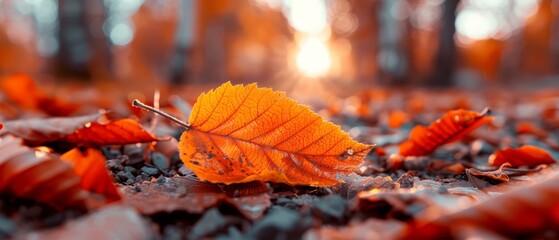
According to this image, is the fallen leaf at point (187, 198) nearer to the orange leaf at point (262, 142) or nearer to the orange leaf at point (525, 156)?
the orange leaf at point (262, 142)

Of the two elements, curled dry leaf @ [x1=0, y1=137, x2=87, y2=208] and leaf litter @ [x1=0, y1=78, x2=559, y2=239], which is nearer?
leaf litter @ [x1=0, y1=78, x2=559, y2=239]

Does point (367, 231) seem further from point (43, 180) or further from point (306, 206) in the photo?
point (43, 180)

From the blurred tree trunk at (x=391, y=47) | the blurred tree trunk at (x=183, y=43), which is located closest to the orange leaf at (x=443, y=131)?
the blurred tree trunk at (x=183, y=43)

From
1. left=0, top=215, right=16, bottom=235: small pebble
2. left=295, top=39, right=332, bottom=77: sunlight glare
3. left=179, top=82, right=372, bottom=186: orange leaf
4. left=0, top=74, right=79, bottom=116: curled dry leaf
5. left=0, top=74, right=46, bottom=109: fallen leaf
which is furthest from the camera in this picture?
left=295, top=39, right=332, bottom=77: sunlight glare

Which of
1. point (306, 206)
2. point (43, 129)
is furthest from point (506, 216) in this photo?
point (43, 129)

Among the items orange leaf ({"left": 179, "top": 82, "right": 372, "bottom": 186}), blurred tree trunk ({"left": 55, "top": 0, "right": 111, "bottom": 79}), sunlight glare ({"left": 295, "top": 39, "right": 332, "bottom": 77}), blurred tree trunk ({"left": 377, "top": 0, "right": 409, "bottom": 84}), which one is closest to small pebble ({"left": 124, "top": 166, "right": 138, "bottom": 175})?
orange leaf ({"left": 179, "top": 82, "right": 372, "bottom": 186})

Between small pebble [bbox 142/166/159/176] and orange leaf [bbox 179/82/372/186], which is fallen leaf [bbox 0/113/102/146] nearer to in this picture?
small pebble [bbox 142/166/159/176]

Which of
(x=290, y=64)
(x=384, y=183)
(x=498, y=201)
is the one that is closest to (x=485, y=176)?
(x=384, y=183)
